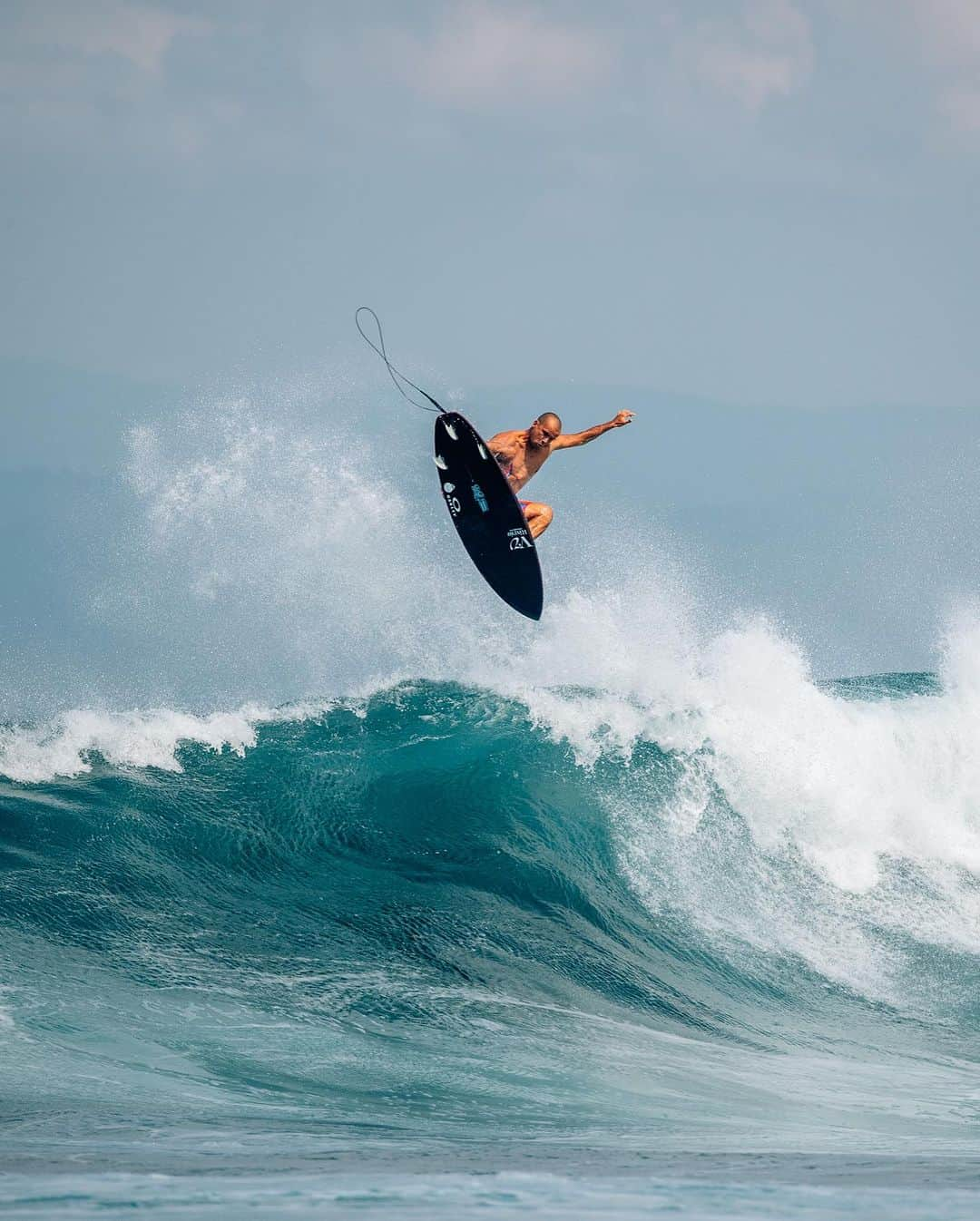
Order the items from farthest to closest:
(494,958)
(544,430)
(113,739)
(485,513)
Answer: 1. (113,739)
2. (485,513)
3. (544,430)
4. (494,958)

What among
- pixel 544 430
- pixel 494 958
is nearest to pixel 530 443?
pixel 544 430

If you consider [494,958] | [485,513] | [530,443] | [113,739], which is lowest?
[494,958]

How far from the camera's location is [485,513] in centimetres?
1087

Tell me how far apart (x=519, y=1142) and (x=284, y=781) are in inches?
262

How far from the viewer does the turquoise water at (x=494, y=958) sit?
420 centimetres

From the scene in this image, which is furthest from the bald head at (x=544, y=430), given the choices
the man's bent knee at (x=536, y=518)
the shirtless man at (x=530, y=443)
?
the man's bent knee at (x=536, y=518)

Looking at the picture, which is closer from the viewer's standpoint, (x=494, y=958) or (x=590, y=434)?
(x=494, y=958)

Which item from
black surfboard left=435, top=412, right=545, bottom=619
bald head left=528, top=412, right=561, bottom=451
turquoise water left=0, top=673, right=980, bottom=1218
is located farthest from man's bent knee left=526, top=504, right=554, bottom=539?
turquoise water left=0, top=673, right=980, bottom=1218

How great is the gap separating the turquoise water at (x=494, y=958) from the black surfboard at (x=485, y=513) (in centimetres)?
176

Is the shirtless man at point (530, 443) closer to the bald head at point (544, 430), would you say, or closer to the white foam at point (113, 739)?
the bald head at point (544, 430)

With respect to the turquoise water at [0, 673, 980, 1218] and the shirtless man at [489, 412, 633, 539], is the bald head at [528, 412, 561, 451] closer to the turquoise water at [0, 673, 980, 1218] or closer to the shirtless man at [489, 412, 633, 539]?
the shirtless man at [489, 412, 633, 539]

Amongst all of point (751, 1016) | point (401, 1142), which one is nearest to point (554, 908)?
point (751, 1016)

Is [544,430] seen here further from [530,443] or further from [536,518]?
[536,518]

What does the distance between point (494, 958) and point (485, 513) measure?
14.4 feet
